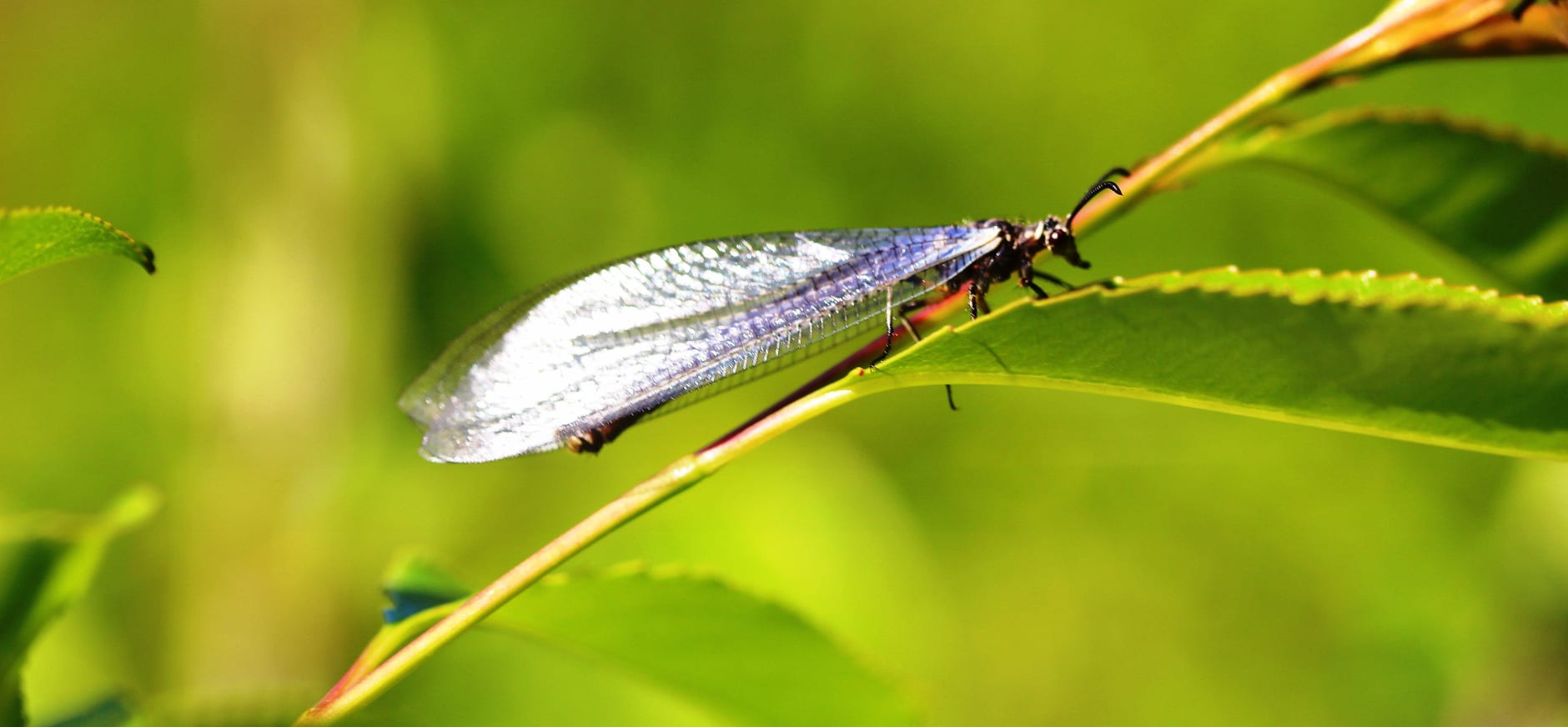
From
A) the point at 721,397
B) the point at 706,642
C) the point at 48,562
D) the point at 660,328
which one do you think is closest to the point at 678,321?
the point at 660,328

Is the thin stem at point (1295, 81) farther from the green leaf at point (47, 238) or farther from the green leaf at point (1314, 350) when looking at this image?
the green leaf at point (47, 238)

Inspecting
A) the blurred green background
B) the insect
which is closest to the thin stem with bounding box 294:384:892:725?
the insect

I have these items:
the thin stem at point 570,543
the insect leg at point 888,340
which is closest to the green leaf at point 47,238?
the thin stem at point 570,543

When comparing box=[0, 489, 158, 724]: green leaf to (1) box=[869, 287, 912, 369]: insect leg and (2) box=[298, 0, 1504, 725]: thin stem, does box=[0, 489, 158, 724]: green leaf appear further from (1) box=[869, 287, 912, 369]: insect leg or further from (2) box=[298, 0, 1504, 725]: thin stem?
(1) box=[869, 287, 912, 369]: insect leg

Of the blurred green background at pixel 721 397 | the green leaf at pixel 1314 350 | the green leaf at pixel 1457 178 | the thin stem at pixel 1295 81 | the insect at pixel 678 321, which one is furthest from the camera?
the blurred green background at pixel 721 397

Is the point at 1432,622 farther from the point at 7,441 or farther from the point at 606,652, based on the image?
the point at 7,441
